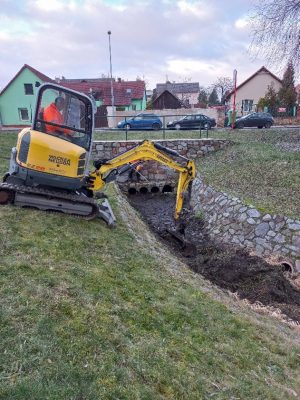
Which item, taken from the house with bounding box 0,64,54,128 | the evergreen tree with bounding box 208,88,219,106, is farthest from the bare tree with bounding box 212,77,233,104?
the house with bounding box 0,64,54,128

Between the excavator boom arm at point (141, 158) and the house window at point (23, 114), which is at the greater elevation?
the house window at point (23, 114)

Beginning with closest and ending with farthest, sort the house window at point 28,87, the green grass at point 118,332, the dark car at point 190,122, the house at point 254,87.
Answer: the green grass at point 118,332 → the dark car at point 190,122 → the house window at point 28,87 → the house at point 254,87

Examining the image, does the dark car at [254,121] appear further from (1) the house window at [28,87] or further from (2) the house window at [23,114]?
(2) the house window at [23,114]

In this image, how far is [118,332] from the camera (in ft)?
12.5

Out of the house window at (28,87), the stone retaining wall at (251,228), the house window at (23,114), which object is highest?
the house window at (28,87)

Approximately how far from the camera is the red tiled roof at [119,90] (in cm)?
4106

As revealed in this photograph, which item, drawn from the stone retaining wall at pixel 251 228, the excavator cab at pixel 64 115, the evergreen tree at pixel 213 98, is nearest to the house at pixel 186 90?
the evergreen tree at pixel 213 98

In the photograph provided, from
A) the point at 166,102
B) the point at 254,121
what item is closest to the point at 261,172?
the point at 254,121

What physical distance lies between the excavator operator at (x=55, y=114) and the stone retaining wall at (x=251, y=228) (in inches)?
204

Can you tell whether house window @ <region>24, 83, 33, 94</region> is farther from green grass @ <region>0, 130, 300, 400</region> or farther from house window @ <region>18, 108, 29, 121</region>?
green grass @ <region>0, 130, 300, 400</region>

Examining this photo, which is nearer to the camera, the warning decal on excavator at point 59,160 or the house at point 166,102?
the warning decal on excavator at point 59,160

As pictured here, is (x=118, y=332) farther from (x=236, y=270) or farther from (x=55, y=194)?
(x=236, y=270)

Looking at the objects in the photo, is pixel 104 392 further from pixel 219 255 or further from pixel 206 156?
pixel 206 156

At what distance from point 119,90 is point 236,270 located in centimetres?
3784
